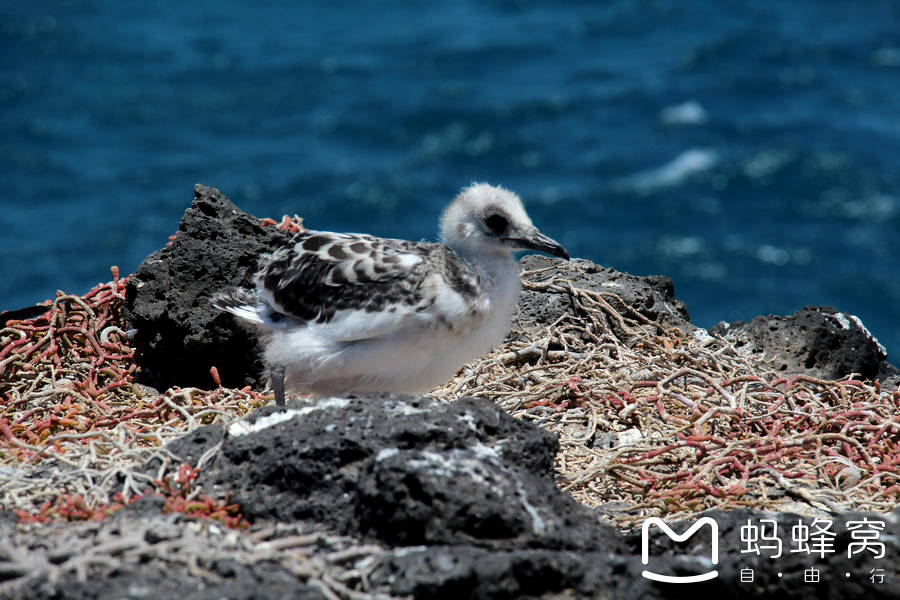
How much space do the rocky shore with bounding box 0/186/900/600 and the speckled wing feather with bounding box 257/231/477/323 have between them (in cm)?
80

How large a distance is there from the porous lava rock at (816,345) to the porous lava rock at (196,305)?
395cm

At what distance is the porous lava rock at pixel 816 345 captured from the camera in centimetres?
723

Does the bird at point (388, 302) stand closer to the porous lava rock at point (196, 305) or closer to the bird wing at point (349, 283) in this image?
the bird wing at point (349, 283)

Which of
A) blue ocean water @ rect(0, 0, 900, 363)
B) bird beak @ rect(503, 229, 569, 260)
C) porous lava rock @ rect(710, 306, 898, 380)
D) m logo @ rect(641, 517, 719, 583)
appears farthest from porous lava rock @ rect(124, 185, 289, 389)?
blue ocean water @ rect(0, 0, 900, 363)

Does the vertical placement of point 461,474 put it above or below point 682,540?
above

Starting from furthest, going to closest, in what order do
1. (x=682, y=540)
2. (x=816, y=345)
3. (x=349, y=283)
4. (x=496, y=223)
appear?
1. (x=816, y=345)
2. (x=496, y=223)
3. (x=349, y=283)
4. (x=682, y=540)

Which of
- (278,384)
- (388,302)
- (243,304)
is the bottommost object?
(278,384)

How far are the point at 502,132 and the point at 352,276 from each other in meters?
22.5

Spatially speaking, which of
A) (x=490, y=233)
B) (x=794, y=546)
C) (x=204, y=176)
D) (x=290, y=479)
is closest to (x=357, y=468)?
(x=290, y=479)

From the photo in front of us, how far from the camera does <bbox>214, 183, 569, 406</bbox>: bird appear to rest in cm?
576

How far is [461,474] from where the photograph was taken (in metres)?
3.81

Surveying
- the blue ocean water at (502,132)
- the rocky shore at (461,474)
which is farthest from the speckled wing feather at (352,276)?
the blue ocean water at (502,132)

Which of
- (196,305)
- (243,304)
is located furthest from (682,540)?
(196,305)

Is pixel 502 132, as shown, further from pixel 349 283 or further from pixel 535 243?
pixel 349 283
